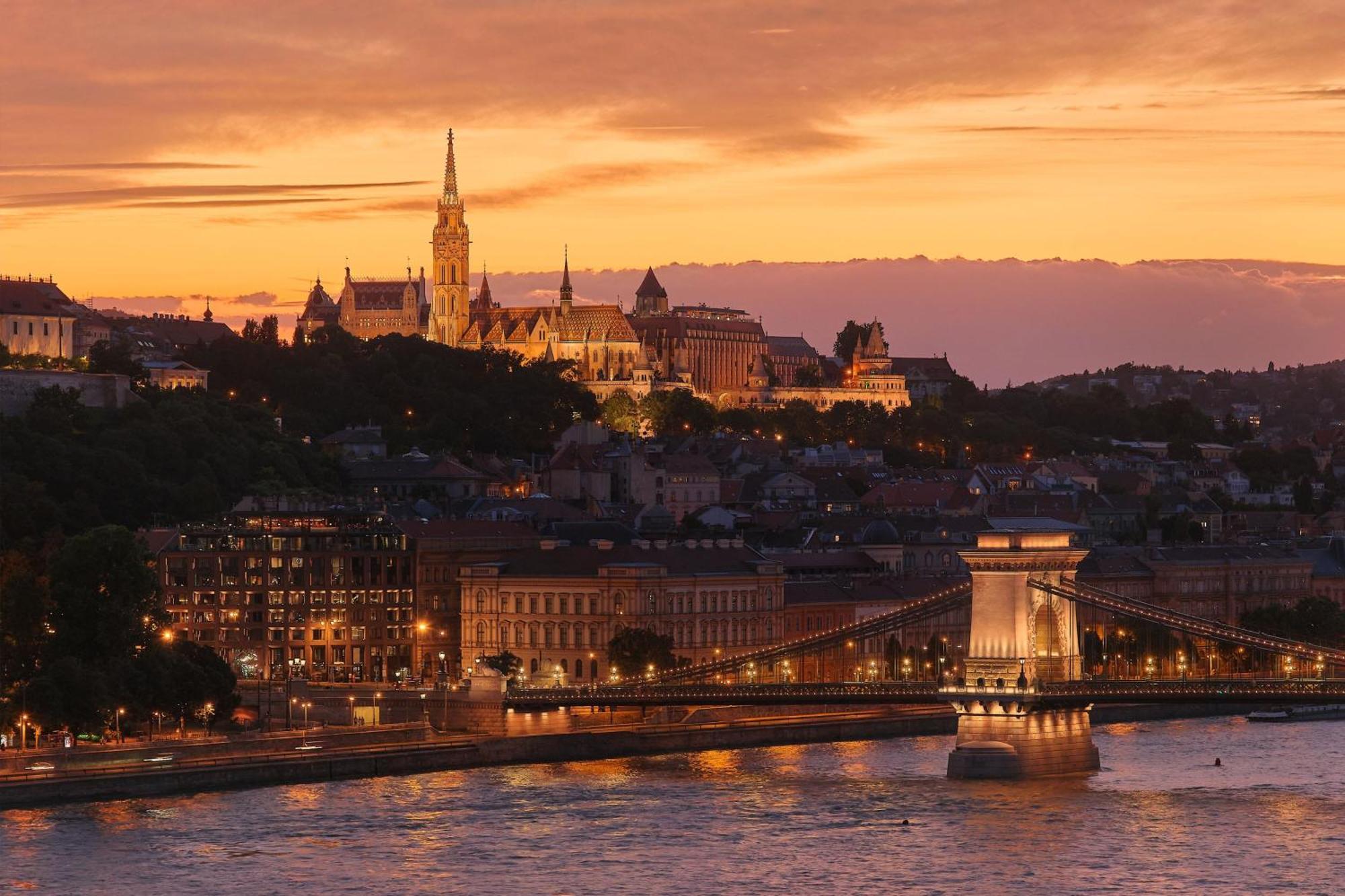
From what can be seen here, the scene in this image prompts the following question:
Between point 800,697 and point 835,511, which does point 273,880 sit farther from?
point 835,511

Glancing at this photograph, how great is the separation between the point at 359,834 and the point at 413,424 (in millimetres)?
57812

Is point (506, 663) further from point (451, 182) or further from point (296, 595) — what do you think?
point (451, 182)

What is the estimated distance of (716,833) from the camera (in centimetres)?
4206

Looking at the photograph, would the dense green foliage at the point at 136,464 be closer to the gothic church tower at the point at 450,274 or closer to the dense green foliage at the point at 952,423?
the dense green foliage at the point at 952,423

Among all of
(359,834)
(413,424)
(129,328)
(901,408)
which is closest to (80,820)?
(359,834)

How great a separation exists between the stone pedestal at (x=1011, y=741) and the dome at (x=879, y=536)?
29742 mm

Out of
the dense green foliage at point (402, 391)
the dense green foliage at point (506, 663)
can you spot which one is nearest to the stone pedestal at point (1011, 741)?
the dense green foliage at point (506, 663)

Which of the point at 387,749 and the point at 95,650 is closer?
the point at 387,749

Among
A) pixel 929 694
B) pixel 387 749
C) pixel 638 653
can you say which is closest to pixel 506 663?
pixel 638 653

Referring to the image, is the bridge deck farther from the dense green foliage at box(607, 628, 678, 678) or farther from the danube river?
the dense green foliage at box(607, 628, 678, 678)

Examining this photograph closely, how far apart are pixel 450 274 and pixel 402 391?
44.5m

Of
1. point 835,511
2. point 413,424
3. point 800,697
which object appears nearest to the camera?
point 800,697

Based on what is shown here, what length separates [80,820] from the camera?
4306cm

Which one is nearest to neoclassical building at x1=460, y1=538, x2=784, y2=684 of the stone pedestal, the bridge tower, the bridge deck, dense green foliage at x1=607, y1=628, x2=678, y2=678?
dense green foliage at x1=607, y1=628, x2=678, y2=678
